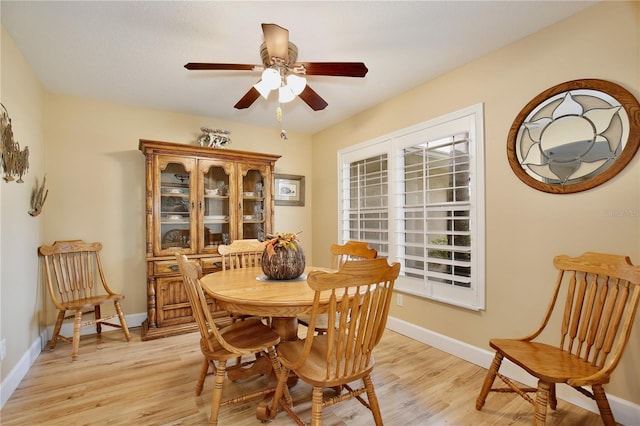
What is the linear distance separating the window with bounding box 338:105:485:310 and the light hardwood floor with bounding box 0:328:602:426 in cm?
66

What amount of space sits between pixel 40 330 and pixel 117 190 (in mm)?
1508

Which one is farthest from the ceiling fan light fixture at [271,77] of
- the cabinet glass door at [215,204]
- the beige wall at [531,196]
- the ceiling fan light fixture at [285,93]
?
the cabinet glass door at [215,204]

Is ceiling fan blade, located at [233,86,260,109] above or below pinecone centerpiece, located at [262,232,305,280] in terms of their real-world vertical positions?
above

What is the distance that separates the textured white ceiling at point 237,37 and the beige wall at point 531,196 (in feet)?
0.49

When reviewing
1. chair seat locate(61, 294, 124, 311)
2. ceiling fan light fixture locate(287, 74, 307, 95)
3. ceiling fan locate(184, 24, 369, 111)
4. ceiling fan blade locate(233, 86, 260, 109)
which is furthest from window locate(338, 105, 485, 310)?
chair seat locate(61, 294, 124, 311)

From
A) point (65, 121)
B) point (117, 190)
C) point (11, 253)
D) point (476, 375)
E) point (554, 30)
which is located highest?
point (554, 30)

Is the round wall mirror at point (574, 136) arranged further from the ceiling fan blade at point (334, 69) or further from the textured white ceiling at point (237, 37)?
the ceiling fan blade at point (334, 69)

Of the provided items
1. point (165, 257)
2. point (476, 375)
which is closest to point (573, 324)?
point (476, 375)

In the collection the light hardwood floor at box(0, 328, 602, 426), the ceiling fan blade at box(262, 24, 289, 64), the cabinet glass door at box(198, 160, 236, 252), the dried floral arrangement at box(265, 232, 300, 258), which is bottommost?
the light hardwood floor at box(0, 328, 602, 426)

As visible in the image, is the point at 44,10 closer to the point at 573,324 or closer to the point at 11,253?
the point at 11,253

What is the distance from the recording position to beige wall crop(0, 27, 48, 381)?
2025 mm

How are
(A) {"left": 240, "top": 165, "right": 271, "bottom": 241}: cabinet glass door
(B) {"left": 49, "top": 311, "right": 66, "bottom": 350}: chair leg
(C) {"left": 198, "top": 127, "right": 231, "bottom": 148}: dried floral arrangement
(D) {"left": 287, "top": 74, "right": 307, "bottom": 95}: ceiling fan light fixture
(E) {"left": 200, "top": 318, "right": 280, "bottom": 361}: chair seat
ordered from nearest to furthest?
(E) {"left": 200, "top": 318, "right": 280, "bottom": 361}: chair seat, (D) {"left": 287, "top": 74, "right": 307, "bottom": 95}: ceiling fan light fixture, (B) {"left": 49, "top": 311, "right": 66, "bottom": 350}: chair leg, (C) {"left": 198, "top": 127, "right": 231, "bottom": 148}: dried floral arrangement, (A) {"left": 240, "top": 165, "right": 271, "bottom": 241}: cabinet glass door

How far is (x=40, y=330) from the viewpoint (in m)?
2.81

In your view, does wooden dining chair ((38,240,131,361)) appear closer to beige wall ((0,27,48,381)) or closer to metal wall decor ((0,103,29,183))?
beige wall ((0,27,48,381))
